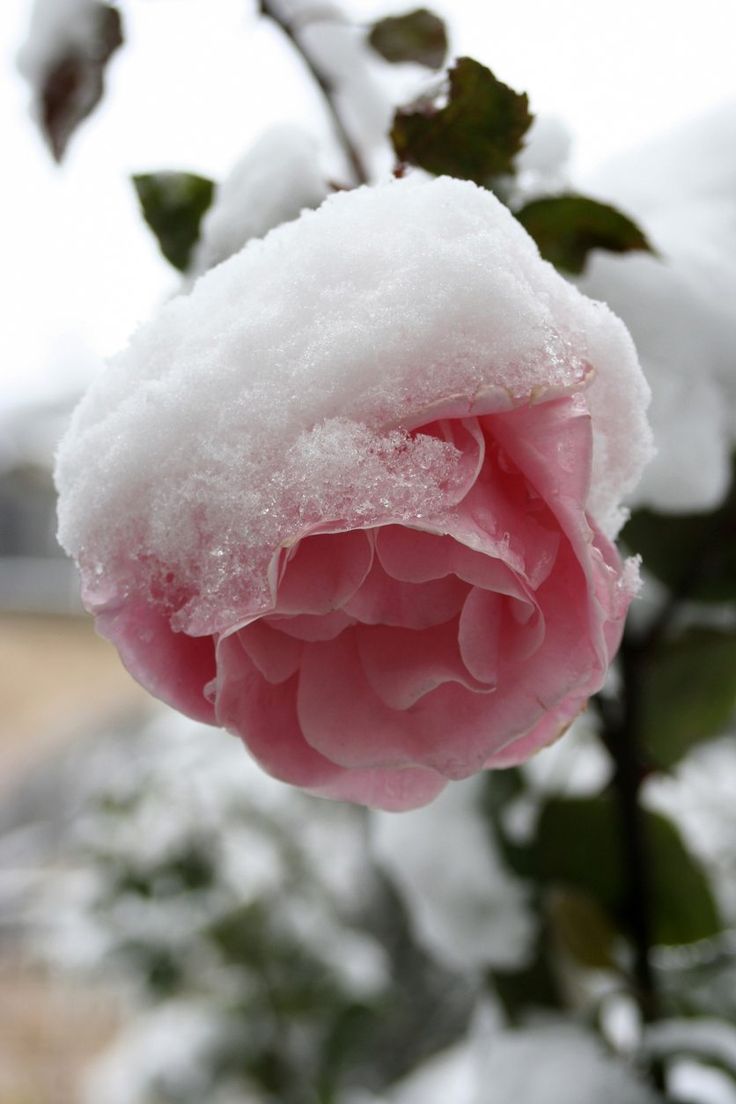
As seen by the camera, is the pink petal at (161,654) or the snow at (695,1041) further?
the snow at (695,1041)

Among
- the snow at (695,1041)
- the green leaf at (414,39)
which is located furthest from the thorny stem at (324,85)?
the snow at (695,1041)

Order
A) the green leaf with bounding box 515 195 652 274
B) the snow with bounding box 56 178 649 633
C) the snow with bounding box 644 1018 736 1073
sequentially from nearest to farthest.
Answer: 1. the snow with bounding box 56 178 649 633
2. the green leaf with bounding box 515 195 652 274
3. the snow with bounding box 644 1018 736 1073

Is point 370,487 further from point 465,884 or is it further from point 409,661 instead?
point 465,884

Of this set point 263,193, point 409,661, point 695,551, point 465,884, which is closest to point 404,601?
point 409,661

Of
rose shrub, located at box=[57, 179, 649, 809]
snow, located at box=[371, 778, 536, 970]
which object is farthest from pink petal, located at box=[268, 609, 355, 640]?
snow, located at box=[371, 778, 536, 970]

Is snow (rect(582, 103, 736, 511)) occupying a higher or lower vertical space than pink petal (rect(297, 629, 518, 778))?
higher

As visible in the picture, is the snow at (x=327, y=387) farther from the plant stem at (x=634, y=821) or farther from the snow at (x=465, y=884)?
the snow at (x=465, y=884)

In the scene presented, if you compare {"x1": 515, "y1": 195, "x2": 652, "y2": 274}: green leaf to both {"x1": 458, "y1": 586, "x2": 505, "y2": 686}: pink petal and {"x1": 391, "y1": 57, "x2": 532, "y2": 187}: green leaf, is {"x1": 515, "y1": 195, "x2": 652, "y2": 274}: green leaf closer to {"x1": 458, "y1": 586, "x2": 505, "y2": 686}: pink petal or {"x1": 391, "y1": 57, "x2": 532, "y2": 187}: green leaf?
{"x1": 391, "y1": 57, "x2": 532, "y2": 187}: green leaf

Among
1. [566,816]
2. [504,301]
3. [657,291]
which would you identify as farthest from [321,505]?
[566,816]

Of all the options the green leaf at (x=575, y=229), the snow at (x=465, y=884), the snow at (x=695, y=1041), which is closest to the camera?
the green leaf at (x=575, y=229)
